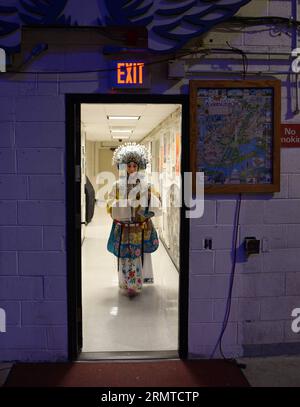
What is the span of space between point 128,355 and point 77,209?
1.17 metres

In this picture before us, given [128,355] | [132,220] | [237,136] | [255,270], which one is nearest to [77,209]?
[128,355]

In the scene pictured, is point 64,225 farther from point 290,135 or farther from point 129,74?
point 290,135

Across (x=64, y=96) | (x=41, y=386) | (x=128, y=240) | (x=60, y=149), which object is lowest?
(x=41, y=386)

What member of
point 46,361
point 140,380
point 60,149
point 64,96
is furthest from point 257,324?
point 64,96

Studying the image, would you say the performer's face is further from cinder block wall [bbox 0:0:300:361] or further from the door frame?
cinder block wall [bbox 0:0:300:361]

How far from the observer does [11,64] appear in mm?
3035

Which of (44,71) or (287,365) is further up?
(44,71)

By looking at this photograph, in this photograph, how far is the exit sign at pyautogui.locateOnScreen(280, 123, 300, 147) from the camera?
3230 millimetres

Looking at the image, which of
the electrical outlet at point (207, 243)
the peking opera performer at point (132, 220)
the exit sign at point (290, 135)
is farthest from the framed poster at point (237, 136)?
the peking opera performer at point (132, 220)

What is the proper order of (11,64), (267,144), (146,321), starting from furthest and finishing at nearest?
(146,321), (267,144), (11,64)

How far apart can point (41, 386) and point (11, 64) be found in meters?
2.19

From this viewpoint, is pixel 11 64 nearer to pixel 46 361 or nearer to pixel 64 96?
pixel 64 96

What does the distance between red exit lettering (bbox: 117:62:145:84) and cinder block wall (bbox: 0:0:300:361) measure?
0.11 metres

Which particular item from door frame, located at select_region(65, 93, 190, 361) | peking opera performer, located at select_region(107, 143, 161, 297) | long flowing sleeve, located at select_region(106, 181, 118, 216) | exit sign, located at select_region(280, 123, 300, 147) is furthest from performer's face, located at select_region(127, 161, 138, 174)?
exit sign, located at select_region(280, 123, 300, 147)
